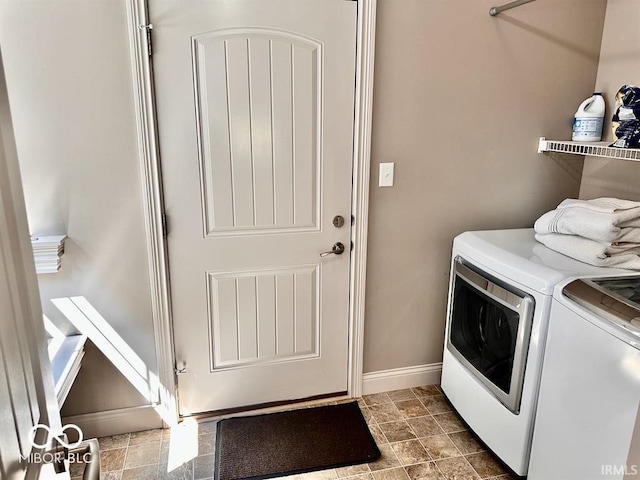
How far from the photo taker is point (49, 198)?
1.83m

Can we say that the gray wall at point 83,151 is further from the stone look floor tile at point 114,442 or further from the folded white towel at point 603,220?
the folded white towel at point 603,220

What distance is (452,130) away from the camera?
2217 millimetres

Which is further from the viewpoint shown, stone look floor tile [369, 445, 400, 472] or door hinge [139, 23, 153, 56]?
stone look floor tile [369, 445, 400, 472]

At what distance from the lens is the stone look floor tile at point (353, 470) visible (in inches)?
76.4

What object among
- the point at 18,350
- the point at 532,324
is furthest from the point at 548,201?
the point at 18,350

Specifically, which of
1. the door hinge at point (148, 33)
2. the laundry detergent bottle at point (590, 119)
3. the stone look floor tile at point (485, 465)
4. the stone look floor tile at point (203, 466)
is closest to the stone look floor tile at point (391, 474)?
the stone look floor tile at point (485, 465)

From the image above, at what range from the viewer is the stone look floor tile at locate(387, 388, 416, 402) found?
2451mm

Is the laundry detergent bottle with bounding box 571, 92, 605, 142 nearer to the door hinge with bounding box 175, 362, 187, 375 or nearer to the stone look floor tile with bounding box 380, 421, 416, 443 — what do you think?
the stone look floor tile with bounding box 380, 421, 416, 443

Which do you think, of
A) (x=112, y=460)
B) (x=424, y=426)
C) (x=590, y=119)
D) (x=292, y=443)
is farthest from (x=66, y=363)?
(x=590, y=119)

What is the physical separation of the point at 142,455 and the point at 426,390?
1478mm

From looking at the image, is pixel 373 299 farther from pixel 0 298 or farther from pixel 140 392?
pixel 0 298

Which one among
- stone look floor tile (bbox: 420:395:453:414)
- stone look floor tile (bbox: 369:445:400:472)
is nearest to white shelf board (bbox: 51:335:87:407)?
stone look floor tile (bbox: 369:445:400:472)

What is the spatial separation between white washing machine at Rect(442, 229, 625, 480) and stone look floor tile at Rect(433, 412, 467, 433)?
0.09 meters

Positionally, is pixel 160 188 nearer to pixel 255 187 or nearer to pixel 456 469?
pixel 255 187
